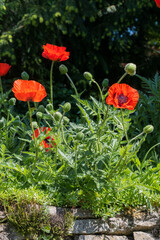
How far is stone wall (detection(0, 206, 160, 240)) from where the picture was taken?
219cm

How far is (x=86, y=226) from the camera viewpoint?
2.20 meters

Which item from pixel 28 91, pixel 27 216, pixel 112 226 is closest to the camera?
pixel 28 91

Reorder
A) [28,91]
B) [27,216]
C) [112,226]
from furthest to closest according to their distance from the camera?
[112,226] → [27,216] → [28,91]

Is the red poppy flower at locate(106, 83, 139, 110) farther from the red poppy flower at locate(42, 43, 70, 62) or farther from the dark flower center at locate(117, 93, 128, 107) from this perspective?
the red poppy flower at locate(42, 43, 70, 62)

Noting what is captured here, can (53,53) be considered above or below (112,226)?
above

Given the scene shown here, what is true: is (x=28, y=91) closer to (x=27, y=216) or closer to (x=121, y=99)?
(x=121, y=99)

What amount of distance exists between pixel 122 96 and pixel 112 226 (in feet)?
2.98

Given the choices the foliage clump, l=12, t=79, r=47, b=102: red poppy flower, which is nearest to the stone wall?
the foliage clump

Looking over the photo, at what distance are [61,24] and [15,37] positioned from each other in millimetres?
563

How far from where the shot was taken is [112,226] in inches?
87.9

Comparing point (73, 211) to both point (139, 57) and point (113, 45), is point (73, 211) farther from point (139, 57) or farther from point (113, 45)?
point (139, 57)

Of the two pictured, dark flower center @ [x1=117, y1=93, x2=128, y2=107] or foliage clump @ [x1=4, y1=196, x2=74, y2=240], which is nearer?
dark flower center @ [x1=117, y1=93, x2=128, y2=107]

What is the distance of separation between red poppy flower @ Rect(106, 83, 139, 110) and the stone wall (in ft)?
2.70

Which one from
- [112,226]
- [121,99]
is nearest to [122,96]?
[121,99]
